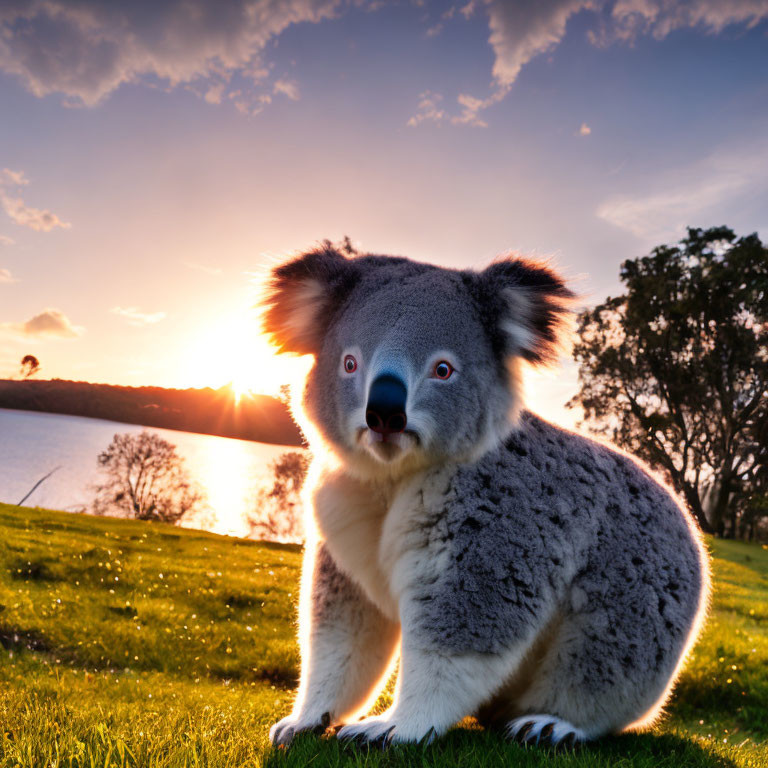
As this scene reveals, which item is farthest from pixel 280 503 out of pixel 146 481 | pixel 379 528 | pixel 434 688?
pixel 434 688

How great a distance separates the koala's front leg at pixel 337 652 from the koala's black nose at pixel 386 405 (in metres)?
1.04

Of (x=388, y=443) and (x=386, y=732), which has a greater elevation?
(x=388, y=443)

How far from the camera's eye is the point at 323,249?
11.9 feet

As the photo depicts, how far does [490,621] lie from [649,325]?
2742 centimetres

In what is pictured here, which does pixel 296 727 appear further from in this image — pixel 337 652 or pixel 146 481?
pixel 146 481

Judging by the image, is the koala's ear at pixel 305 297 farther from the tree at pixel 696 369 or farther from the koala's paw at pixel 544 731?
the tree at pixel 696 369

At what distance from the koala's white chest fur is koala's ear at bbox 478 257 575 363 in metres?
0.75

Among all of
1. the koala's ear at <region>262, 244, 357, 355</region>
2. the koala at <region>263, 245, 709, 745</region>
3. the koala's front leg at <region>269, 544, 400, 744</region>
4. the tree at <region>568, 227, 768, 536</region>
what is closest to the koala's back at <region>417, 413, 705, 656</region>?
the koala at <region>263, 245, 709, 745</region>

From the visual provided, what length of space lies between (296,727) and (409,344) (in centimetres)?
193

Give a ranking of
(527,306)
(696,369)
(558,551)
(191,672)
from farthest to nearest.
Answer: (696,369) → (191,672) → (527,306) → (558,551)

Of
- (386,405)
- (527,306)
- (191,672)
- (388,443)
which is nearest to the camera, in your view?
(386,405)

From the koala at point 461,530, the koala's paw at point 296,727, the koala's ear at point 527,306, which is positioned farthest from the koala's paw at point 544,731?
the koala's ear at point 527,306

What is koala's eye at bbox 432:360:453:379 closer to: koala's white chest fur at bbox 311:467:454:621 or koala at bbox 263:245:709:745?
koala at bbox 263:245:709:745

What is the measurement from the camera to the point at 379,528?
3.13 meters
